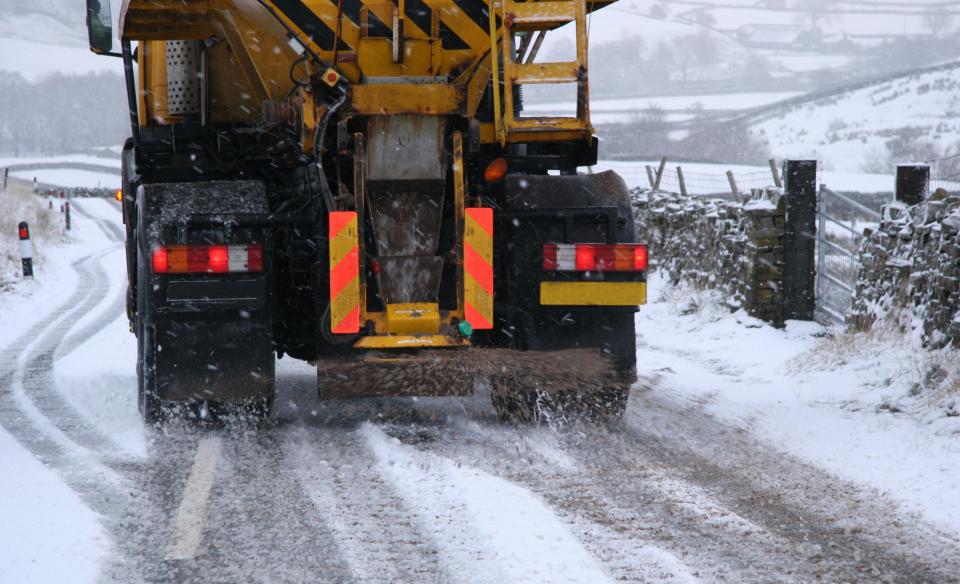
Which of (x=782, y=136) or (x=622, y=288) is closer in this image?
(x=622, y=288)

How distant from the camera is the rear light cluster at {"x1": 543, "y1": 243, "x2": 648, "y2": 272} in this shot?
6.36m

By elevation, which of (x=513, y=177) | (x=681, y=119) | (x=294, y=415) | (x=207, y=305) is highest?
(x=681, y=119)

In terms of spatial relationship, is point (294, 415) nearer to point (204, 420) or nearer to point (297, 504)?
point (204, 420)

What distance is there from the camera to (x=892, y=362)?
7645mm

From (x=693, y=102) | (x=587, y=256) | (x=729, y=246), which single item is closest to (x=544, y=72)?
(x=587, y=256)

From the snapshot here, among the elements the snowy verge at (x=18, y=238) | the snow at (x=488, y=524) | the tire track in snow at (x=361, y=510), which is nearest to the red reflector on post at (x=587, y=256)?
the snow at (x=488, y=524)

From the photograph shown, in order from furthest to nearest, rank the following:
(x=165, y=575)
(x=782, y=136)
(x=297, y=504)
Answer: (x=782, y=136) < (x=297, y=504) < (x=165, y=575)

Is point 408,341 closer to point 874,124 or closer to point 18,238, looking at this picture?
point 18,238

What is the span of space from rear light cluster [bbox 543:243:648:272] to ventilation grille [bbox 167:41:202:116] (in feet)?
9.42

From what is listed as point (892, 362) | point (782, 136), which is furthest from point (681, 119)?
point (892, 362)

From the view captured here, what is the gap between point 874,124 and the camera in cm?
6116

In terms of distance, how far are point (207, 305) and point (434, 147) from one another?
155 cm

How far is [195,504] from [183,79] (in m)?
3.74

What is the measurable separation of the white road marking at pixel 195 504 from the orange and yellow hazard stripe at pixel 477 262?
160 centimetres
